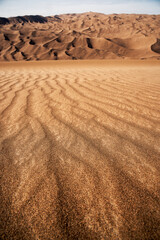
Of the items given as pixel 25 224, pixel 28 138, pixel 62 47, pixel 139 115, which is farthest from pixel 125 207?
pixel 62 47

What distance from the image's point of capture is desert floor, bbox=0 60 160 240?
0.58 m

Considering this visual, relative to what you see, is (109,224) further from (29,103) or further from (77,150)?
(29,103)

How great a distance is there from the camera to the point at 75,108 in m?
1.69

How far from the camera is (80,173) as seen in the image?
32.8 inches

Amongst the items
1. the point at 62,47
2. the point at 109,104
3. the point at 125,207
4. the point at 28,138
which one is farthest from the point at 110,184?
the point at 62,47

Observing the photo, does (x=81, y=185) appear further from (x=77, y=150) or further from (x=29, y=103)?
(x=29, y=103)

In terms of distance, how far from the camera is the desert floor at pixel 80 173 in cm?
58

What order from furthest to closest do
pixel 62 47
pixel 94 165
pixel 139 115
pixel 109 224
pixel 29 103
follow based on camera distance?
pixel 62 47
pixel 29 103
pixel 139 115
pixel 94 165
pixel 109 224

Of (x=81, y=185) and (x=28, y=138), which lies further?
(x=28, y=138)

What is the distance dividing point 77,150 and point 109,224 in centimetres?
50

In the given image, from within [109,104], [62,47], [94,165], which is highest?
[94,165]

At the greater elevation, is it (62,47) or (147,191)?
(147,191)

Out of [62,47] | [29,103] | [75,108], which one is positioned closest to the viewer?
[75,108]

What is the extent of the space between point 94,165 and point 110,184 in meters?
0.16
